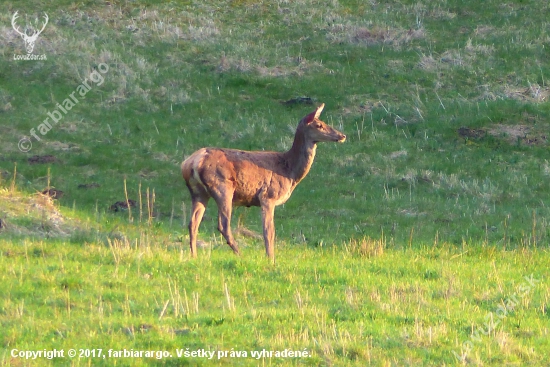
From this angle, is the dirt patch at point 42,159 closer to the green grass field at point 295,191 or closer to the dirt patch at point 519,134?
the green grass field at point 295,191

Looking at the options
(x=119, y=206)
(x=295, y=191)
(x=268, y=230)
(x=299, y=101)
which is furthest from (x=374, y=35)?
(x=268, y=230)

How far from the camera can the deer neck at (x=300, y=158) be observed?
576 inches

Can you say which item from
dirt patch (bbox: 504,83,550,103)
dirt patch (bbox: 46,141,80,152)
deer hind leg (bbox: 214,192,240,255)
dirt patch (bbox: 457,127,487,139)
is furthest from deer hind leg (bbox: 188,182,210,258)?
dirt patch (bbox: 504,83,550,103)

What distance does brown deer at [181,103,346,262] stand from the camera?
13.6 meters

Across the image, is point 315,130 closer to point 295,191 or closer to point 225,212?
point 225,212

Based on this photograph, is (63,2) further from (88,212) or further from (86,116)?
(88,212)

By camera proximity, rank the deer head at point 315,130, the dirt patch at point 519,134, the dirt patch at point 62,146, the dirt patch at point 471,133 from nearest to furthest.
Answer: the deer head at point 315,130, the dirt patch at point 62,146, the dirt patch at point 519,134, the dirt patch at point 471,133

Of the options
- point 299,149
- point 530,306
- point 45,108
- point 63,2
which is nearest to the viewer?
point 530,306

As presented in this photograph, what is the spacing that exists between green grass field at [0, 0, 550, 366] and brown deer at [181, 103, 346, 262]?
604 millimetres

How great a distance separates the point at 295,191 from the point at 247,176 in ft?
23.2

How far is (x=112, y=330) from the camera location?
8883 millimetres

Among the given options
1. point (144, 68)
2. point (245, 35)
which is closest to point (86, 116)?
point (144, 68)

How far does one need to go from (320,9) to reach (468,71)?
7.51m

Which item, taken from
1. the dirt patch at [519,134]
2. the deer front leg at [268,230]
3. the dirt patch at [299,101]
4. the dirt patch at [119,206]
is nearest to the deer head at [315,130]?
the deer front leg at [268,230]
